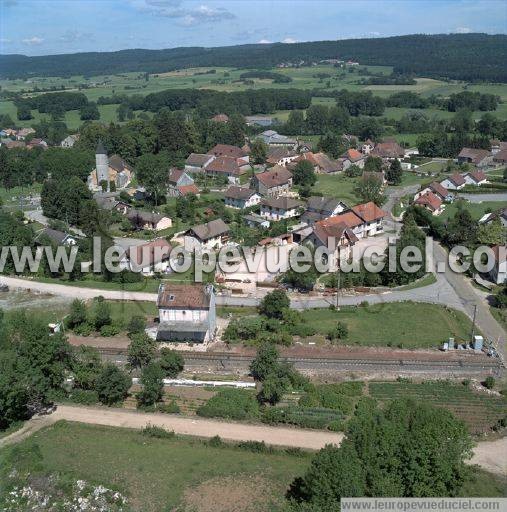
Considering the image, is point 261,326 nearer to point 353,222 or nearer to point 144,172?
point 353,222

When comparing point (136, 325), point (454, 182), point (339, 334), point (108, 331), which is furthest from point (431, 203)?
point (108, 331)

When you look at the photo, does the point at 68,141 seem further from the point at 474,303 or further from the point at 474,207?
the point at 474,303

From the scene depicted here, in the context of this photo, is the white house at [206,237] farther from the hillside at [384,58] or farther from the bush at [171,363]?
the hillside at [384,58]

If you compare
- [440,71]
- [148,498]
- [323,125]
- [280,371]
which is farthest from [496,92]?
[148,498]

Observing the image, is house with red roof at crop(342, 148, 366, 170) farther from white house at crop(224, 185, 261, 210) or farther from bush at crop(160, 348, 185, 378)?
bush at crop(160, 348, 185, 378)

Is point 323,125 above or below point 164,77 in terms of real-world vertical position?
below

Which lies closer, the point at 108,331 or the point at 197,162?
the point at 108,331

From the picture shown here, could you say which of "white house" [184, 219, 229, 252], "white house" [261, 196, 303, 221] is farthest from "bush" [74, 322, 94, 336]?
"white house" [261, 196, 303, 221]
